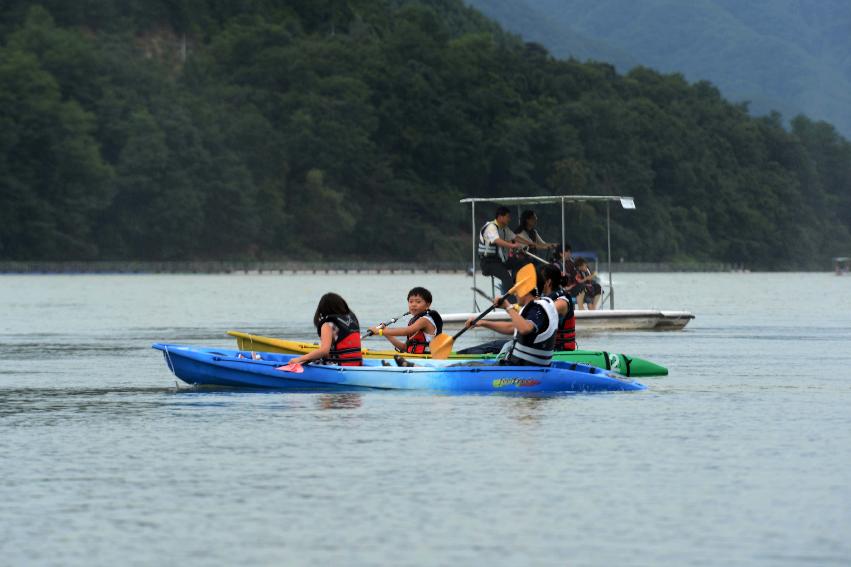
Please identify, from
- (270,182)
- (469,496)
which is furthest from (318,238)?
(469,496)

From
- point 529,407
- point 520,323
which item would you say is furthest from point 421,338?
point 529,407

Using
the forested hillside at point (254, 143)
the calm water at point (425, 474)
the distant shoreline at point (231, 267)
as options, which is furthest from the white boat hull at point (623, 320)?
the forested hillside at point (254, 143)

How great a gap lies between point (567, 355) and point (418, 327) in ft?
7.61

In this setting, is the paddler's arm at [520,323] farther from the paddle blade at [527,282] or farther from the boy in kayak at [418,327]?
the boy in kayak at [418,327]

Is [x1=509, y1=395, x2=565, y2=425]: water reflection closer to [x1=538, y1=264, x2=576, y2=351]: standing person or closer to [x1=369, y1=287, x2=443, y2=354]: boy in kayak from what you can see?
[x1=538, y1=264, x2=576, y2=351]: standing person

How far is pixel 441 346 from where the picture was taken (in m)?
24.2

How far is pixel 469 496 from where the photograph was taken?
1459cm

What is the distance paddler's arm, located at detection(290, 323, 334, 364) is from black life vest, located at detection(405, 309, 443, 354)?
1.92 meters

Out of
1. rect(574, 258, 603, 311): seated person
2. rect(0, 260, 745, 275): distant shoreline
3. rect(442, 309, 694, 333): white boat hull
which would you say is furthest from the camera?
rect(0, 260, 745, 275): distant shoreline

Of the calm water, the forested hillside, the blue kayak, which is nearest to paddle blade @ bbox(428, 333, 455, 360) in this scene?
the blue kayak

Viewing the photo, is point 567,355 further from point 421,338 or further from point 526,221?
point 526,221

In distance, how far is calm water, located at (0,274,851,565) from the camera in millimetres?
12586

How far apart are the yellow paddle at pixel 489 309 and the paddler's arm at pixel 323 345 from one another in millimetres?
1603

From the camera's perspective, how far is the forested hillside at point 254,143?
13962cm
